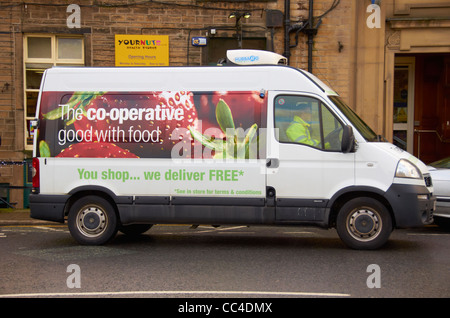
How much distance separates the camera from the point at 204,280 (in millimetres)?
6555

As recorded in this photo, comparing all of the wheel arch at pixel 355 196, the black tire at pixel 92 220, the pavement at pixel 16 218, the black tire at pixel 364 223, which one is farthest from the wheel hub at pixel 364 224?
the pavement at pixel 16 218

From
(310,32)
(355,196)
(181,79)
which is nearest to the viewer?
(355,196)

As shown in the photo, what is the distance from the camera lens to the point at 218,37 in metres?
15.5

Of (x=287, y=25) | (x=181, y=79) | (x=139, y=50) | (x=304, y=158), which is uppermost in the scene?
(x=287, y=25)

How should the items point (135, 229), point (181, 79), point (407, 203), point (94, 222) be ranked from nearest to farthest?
point (407, 203) → point (181, 79) → point (94, 222) → point (135, 229)

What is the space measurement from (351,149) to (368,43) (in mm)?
8115

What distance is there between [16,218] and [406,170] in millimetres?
8311

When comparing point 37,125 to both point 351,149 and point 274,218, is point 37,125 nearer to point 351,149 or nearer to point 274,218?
point 274,218

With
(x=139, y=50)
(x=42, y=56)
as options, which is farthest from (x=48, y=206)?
(x=42, y=56)

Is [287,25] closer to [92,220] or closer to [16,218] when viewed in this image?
[16,218]

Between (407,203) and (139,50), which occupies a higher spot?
(139,50)

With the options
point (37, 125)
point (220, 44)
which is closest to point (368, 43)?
point (220, 44)

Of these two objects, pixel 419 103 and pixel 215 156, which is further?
pixel 419 103
